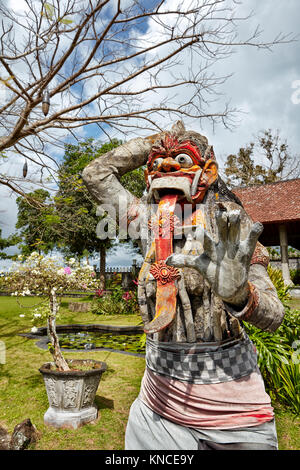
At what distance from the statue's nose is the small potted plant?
265cm

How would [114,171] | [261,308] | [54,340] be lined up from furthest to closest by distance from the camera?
[54,340] < [114,171] < [261,308]

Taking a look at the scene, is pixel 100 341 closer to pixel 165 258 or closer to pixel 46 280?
pixel 46 280

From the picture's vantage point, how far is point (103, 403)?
12.9ft

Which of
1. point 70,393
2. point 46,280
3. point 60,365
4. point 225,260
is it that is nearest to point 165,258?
point 225,260

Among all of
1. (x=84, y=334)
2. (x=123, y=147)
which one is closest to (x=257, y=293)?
(x=123, y=147)

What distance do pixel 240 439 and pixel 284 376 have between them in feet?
8.90

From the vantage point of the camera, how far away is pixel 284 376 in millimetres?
3627

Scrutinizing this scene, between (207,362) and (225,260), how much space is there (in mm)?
614

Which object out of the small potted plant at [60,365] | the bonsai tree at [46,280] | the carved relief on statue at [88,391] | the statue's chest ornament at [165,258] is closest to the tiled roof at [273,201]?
the small potted plant at [60,365]

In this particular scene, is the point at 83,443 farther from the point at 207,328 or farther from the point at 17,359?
the point at 17,359

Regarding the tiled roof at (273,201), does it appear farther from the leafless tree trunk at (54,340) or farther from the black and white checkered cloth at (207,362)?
the black and white checkered cloth at (207,362)

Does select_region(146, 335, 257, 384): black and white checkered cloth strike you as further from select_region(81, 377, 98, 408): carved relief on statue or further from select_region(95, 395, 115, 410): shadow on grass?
select_region(95, 395, 115, 410): shadow on grass

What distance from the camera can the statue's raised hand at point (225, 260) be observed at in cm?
110

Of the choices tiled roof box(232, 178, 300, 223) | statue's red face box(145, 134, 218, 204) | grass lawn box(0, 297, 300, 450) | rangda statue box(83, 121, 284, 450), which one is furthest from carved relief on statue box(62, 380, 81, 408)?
tiled roof box(232, 178, 300, 223)
